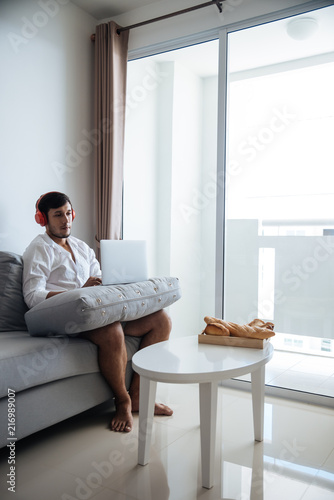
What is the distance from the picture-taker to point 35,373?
73.4 inches

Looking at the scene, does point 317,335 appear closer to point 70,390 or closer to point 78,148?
point 70,390

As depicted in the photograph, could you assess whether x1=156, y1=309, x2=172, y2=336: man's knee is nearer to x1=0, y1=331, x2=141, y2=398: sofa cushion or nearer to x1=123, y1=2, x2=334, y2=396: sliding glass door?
x1=0, y1=331, x2=141, y2=398: sofa cushion

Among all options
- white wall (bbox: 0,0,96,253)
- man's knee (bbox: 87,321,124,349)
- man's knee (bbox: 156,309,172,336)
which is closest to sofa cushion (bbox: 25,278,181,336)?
man's knee (bbox: 87,321,124,349)

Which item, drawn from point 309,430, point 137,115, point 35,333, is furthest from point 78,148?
point 309,430

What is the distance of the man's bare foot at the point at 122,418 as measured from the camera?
2.18 meters

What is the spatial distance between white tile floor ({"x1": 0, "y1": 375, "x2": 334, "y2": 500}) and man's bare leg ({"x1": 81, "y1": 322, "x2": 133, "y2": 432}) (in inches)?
2.6

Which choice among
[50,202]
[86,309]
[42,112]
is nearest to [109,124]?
[42,112]

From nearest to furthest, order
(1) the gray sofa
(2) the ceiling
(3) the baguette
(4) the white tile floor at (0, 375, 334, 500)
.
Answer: (4) the white tile floor at (0, 375, 334, 500) < (1) the gray sofa < (3) the baguette < (2) the ceiling

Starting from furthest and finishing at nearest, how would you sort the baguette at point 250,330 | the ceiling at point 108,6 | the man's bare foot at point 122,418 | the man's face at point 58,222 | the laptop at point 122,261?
1. the ceiling at point 108,6
2. the man's face at point 58,222
3. the laptop at point 122,261
4. the man's bare foot at point 122,418
5. the baguette at point 250,330

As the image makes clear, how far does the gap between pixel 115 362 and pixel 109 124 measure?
1807 millimetres

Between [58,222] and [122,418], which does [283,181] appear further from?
[122,418]

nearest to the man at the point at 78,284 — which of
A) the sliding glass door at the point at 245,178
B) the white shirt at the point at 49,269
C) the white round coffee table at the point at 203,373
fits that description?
the white shirt at the point at 49,269

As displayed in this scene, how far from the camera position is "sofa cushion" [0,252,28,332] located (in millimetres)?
2293

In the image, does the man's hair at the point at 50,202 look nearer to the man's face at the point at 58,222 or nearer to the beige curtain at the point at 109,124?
the man's face at the point at 58,222
